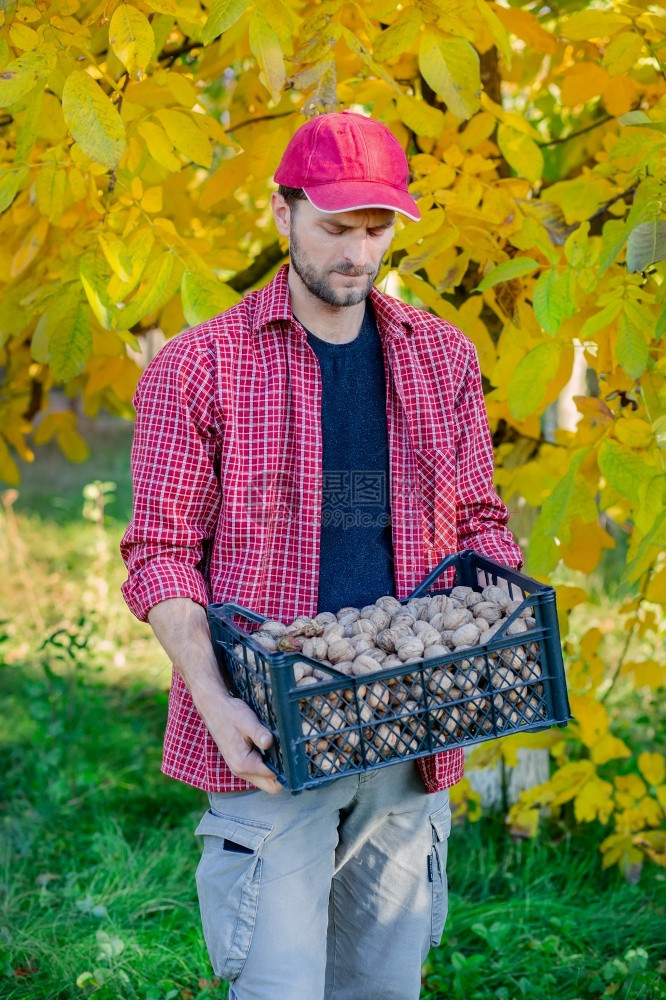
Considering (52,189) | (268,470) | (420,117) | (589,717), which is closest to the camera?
(268,470)

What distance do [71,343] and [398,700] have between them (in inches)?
Result: 43.8

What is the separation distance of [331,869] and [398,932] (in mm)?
264

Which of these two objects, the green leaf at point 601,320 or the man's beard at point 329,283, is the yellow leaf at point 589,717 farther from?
the man's beard at point 329,283

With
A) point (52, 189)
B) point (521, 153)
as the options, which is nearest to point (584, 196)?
point (521, 153)

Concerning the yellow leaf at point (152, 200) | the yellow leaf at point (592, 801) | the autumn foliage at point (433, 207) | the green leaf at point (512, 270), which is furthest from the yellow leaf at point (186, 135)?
the yellow leaf at point (592, 801)

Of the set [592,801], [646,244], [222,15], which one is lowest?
[592,801]

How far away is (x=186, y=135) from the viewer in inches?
85.9

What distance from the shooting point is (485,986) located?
2854 millimetres

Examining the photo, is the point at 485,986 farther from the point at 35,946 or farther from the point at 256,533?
the point at 256,533

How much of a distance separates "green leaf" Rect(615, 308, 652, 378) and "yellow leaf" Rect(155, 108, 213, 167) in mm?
889

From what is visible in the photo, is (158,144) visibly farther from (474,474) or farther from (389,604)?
(389,604)

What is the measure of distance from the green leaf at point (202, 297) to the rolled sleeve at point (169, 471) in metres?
0.29

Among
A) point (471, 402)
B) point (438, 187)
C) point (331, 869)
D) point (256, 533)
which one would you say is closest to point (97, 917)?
point (331, 869)

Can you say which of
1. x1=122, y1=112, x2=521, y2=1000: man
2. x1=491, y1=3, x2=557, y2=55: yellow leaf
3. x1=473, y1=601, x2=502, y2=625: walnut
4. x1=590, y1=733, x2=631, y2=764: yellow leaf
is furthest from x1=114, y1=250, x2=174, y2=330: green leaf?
x1=590, y1=733, x2=631, y2=764: yellow leaf
